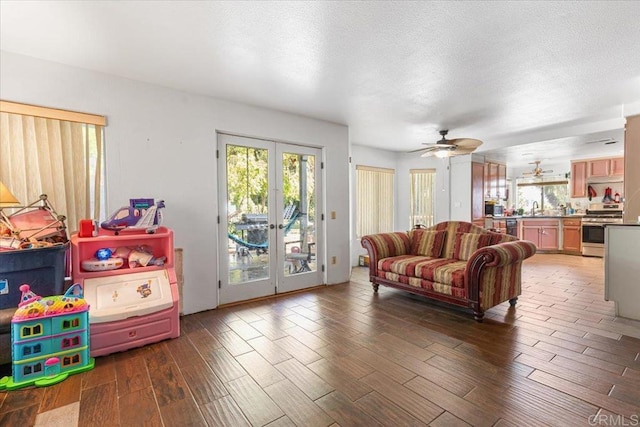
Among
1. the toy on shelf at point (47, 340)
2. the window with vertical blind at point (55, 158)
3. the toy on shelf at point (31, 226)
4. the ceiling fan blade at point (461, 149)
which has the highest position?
the ceiling fan blade at point (461, 149)

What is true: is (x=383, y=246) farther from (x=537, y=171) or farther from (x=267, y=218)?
(x=537, y=171)

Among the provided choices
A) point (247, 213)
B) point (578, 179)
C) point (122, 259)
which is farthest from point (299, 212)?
point (578, 179)

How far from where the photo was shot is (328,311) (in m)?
3.42

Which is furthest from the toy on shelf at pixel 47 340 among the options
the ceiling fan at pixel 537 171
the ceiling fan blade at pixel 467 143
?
the ceiling fan at pixel 537 171

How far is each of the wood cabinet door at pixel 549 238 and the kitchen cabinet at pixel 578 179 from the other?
1.26 meters

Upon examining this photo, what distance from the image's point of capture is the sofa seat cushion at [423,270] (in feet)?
10.9

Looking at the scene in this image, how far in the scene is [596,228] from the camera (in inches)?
255

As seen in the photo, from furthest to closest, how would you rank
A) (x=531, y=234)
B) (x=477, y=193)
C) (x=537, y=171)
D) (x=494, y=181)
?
A: (x=537, y=171) < (x=531, y=234) < (x=494, y=181) < (x=477, y=193)

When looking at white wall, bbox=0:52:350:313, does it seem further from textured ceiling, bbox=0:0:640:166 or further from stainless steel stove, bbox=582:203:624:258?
stainless steel stove, bbox=582:203:624:258

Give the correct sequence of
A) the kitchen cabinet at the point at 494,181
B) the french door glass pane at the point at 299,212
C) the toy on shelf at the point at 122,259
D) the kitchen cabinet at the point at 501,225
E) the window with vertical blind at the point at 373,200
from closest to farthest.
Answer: the toy on shelf at the point at 122,259
the french door glass pane at the point at 299,212
the window with vertical blind at the point at 373,200
the kitchen cabinet at the point at 494,181
the kitchen cabinet at the point at 501,225

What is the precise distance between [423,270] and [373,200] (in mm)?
3046

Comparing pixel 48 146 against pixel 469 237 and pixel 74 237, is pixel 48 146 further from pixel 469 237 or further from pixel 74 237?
pixel 469 237

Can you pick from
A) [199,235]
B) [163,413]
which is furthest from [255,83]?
[163,413]

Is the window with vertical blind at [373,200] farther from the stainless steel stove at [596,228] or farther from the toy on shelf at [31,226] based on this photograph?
the toy on shelf at [31,226]
